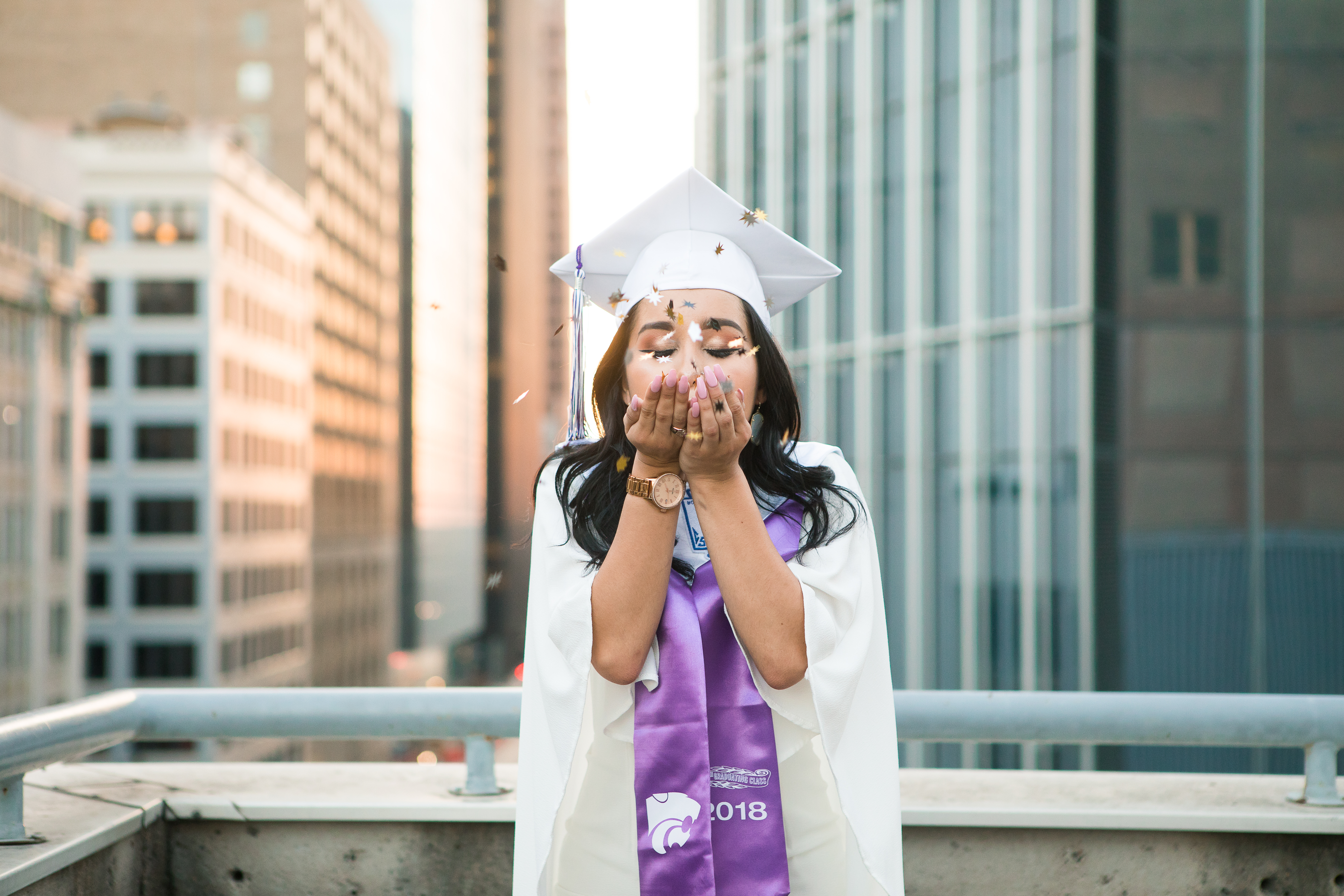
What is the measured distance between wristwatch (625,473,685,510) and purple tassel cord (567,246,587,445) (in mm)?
360

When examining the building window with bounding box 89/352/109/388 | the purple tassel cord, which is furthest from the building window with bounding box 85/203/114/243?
the purple tassel cord

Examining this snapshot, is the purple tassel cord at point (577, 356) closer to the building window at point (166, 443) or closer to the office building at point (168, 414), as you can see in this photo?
the office building at point (168, 414)

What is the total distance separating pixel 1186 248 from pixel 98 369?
54.6 meters

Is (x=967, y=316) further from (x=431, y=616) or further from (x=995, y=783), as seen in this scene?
(x=431, y=616)

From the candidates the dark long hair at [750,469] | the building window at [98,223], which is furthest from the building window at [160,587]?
the dark long hair at [750,469]

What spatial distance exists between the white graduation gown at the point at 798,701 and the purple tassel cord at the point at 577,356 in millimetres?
174

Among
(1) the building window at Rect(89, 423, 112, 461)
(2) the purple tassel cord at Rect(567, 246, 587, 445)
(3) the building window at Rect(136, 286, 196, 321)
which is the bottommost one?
(2) the purple tassel cord at Rect(567, 246, 587, 445)

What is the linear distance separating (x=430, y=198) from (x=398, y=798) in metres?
101

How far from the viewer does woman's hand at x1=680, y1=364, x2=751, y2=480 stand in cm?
170

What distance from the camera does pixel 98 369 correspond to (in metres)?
56.5

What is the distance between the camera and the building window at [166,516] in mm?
54938

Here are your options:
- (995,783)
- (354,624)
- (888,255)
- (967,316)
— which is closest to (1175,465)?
(967,316)

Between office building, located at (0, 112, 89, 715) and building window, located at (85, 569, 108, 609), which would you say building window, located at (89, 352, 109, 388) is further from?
office building, located at (0, 112, 89, 715)

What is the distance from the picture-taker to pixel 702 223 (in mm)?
2113
